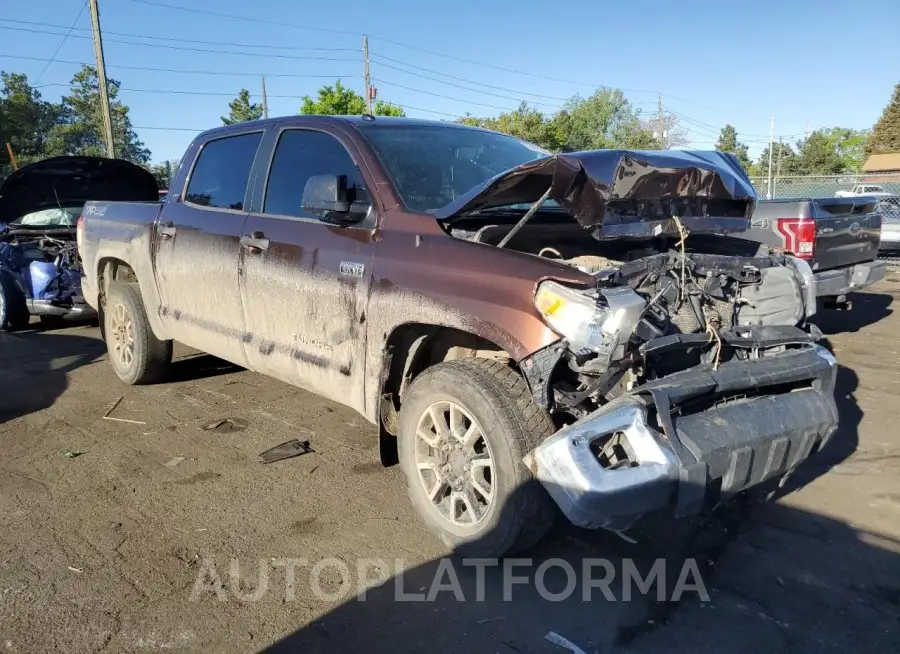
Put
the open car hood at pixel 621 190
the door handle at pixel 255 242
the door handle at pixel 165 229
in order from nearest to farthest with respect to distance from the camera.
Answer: the open car hood at pixel 621 190 < the door handle at pixel 255 242 < the door handle at pixel 165 229

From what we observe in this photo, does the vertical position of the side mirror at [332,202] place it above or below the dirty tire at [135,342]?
above

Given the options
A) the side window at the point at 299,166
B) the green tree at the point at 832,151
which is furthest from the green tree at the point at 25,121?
the green tree at the point at 832,151

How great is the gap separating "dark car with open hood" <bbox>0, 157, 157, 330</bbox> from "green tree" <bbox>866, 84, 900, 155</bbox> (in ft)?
178

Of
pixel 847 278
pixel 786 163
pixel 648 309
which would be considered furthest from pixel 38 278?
pixel 786 163

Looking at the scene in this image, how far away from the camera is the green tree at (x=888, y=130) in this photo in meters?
48.9

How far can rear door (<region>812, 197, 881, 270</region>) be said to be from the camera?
7.05 m

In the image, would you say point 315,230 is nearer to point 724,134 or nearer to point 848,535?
point 848,535

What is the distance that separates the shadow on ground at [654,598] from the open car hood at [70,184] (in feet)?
22.4

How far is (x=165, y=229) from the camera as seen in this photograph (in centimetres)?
507

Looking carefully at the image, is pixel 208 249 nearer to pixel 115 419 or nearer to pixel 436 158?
pixel 115 419

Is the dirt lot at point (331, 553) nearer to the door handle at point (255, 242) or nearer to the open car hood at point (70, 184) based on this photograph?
the door handle at point (255, 242)

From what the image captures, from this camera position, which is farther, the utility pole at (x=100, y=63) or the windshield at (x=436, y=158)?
the utility pole at (x=100, y=63)

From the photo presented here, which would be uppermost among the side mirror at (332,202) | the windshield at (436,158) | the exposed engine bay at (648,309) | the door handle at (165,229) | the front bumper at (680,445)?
the windshield at (436,158)

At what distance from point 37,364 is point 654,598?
247 inches
